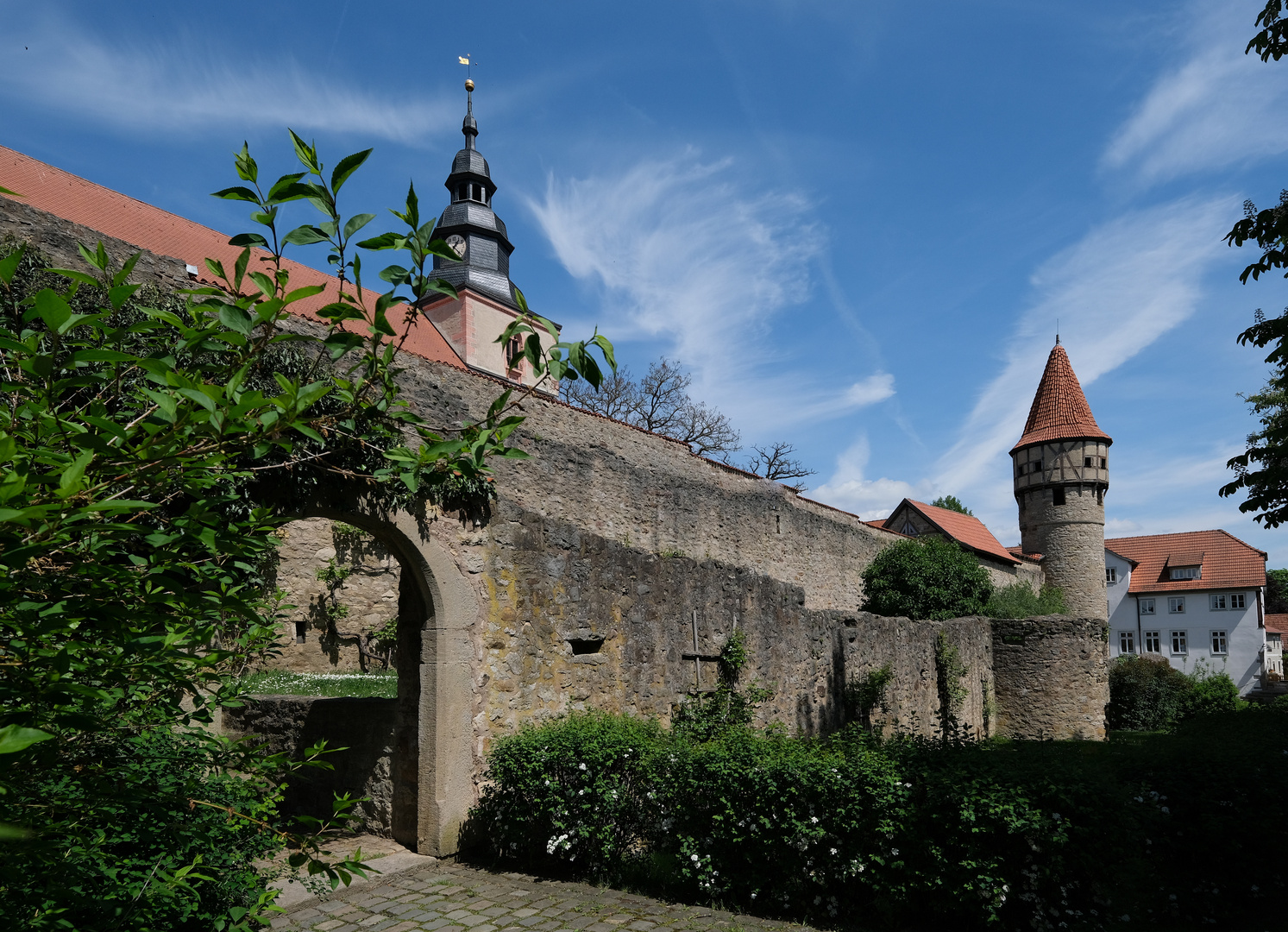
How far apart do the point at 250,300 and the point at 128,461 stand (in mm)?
510

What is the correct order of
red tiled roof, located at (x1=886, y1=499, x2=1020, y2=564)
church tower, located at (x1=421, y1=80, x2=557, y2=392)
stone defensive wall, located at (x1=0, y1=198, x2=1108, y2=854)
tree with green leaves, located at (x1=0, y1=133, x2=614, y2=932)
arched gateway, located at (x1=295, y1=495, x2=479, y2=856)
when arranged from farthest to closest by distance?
1. red tiled roof, located at (x1=886, y1=499, x2=1020, y2=564)
2. church tower, located at (x1=421, y1=80, x2=557, y2=392)
3. stone defensive wall, located at (x1=0, y1=198, x2=1108, y2=854)
4. arched gateway, located at (x1=295, y1=495, x2=479, y2=856)
5. tree with green leaves, located at (x1=0, y1=133, x2=614, y2=932)

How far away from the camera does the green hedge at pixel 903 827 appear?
13.9 ft

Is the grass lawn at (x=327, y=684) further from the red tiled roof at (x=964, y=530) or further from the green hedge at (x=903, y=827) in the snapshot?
the red tiled roof at (x=964, y=530)

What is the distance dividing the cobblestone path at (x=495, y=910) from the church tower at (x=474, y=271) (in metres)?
23.1

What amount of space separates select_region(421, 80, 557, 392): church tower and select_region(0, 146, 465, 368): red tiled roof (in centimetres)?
1001

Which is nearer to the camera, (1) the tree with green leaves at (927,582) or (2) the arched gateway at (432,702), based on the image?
(2) the arched gateway at (432,702)

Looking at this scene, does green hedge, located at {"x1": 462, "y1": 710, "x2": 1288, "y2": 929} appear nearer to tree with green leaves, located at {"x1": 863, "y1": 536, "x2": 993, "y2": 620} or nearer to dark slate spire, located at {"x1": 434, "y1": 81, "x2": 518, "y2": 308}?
tree with green leaves, located at {"x1": 863, "y1": 536, "x2": 993, "y2": 620}

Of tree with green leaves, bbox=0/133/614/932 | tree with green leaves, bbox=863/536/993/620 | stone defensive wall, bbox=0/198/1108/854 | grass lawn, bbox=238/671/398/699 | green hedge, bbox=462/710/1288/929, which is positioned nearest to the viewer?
tree with green leaves, bbox=0/133/614/932

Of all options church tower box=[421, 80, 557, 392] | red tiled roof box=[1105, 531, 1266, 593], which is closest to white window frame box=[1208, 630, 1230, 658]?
red tiled roof box=[1105, 531, 1266, 593]

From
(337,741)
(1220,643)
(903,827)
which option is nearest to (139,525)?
(903,827)

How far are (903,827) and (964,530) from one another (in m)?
31.1

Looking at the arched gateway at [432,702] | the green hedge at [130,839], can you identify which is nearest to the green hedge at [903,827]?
the arched gateway at [432,702]

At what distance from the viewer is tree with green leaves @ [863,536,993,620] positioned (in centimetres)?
1867

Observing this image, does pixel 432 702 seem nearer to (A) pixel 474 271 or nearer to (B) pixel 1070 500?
(A) pixel 474 271
